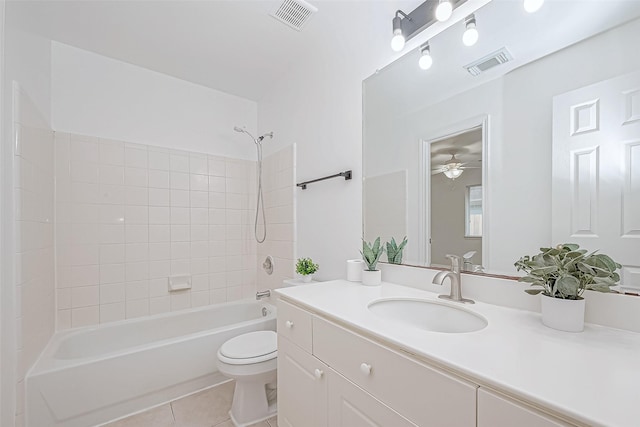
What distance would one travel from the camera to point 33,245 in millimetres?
1487

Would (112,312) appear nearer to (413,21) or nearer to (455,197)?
(455,197)

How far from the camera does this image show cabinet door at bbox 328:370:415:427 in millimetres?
745

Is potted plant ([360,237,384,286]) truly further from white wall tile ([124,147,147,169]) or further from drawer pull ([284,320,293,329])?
white wall tile ([124,147,147,169])

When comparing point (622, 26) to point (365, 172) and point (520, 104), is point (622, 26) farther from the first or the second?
point (365, 172)

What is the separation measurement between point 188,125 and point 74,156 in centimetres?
86

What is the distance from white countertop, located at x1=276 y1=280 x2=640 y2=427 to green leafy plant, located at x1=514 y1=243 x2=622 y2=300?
0.40 ft

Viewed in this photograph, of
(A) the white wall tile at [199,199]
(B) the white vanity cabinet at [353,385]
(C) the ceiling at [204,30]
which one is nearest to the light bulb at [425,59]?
(C) the ceiling at [204,30]

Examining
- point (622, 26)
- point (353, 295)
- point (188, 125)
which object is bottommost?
point (353, 295)

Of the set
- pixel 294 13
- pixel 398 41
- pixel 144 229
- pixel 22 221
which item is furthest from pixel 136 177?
pixel 398 41

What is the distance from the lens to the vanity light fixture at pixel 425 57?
1295mm

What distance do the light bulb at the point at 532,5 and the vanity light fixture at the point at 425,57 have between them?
0.38 meters

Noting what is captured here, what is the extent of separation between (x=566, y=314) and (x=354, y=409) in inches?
27.2

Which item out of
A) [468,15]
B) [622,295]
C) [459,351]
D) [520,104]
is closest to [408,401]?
[459,351]

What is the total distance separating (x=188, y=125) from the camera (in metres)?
2.43
